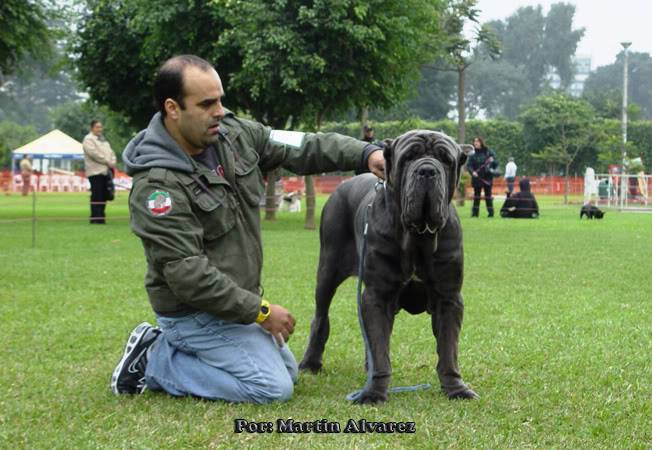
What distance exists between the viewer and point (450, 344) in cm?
455

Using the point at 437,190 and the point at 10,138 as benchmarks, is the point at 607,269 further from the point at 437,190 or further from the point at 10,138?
the point at 10,138

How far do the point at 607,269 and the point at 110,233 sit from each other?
1028 cm

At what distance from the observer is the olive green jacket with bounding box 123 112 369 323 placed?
4.35 metres

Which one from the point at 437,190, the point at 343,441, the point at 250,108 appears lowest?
the point at 343,441

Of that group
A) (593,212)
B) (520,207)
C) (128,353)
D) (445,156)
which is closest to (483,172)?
(520,207)

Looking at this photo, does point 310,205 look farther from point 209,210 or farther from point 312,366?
point 209,210

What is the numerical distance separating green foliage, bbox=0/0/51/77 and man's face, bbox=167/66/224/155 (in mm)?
16489

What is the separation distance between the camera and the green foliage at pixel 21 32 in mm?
19500

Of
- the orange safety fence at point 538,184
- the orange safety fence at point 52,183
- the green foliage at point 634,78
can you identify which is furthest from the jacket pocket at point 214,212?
the green foliage at point 634,78

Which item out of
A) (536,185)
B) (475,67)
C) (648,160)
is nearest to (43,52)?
(536,185)

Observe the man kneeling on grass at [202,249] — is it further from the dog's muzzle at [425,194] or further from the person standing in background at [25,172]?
the person standing in background at [25,172]

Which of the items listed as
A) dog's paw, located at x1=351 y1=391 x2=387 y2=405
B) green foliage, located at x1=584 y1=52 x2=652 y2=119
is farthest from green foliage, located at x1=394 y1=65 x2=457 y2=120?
dog's paw, located at x1=351 y1=391 x2=387 y2=405

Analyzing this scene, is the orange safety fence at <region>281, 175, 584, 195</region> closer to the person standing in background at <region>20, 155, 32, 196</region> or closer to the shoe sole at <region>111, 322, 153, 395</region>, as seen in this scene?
the person standing in background at <region>20, 155, 32, 196</region>

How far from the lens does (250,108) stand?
20797 mm
